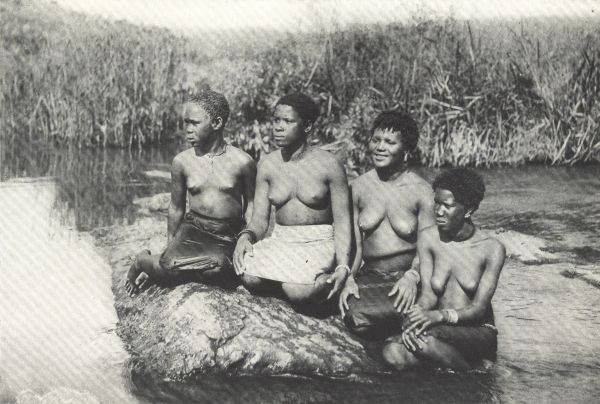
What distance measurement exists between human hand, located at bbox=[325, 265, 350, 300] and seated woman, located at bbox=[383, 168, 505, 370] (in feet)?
1.42

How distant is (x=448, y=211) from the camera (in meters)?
4.28

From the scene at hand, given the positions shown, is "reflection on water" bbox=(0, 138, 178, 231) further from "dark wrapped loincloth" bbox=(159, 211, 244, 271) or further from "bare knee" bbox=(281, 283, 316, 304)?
"bare knee" bbox=(281, 283, 316, 304)

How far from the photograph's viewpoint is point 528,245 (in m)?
6.84

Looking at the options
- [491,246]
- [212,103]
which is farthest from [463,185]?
[212,103]

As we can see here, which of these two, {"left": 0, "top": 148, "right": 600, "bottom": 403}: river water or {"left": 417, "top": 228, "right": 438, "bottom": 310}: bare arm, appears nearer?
{"left": 0, "top": 148, "right": 600, "bottom": 403}: river water

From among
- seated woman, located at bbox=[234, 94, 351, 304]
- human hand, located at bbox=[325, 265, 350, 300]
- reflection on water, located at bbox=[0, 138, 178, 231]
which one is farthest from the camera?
reflection on water, located at bbox=[0, 138, 178, 231]

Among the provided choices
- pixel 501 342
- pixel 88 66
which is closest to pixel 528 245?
pixel 501 342

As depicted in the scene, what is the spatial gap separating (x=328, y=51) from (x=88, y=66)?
12.6ft

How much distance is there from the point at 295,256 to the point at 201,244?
0.66 meters

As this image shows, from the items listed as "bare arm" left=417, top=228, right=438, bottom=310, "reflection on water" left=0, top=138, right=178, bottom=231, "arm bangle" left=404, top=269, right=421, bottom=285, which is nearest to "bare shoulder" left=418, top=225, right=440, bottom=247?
"bare arm" left=417, top=228, right=438, bottom=310

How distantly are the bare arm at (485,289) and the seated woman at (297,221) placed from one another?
749 millimetres

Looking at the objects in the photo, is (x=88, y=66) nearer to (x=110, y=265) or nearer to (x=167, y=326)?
(x=110, y=265)

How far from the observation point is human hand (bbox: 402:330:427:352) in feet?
13.8

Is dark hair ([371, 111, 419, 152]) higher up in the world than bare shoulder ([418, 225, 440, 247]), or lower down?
higher up
